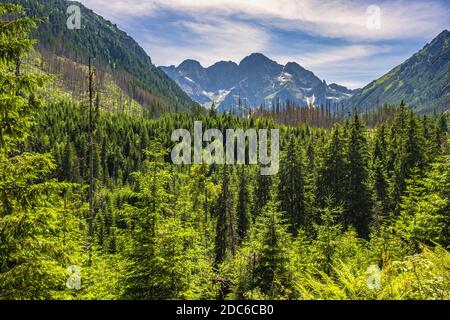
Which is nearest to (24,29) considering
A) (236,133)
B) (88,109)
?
(88,109)

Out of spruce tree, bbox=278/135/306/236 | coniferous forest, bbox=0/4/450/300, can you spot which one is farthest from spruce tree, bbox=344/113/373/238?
spruce tree, bbox=278/135/306/236

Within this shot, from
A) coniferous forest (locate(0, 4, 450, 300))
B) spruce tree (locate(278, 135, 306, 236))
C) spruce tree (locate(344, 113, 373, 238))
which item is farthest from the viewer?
spruce tree (locate(278, 135, 306, 236))

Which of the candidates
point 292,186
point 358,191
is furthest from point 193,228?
point 292,186

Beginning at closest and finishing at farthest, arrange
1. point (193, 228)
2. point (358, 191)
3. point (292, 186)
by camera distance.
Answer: point (193, 228) → point (358, 191) → point (292, 186)

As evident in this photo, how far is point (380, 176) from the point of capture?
4466 centimetres

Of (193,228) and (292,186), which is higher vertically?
(292,186)

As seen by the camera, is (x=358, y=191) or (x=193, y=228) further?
(x=358, y=191)

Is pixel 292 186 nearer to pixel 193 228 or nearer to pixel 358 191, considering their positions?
pixel 358 191

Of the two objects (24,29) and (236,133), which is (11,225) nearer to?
(24,29)

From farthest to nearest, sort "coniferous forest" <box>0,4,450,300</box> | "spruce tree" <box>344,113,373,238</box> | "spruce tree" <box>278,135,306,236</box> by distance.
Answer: "spruce tree" <box>278,135,306,236</box> < "spruce tree" <box>344,113,373,238</box> < "coniferous forest" <box>0,4,450,300</box>

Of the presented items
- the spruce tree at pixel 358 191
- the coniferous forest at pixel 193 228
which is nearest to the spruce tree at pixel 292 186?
the coniferous forest at pixel 193 228

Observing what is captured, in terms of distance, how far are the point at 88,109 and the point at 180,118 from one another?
139901 mm

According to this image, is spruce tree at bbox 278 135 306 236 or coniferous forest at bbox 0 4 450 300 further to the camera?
spruce tree at bbox 278 135 306 236

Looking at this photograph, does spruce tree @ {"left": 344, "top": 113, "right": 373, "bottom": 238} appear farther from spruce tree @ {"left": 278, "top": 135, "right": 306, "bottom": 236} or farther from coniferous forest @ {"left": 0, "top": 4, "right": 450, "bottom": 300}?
spruce tree @ {"left": 278, "top": 135, "right": 306, "bottom": 236}
